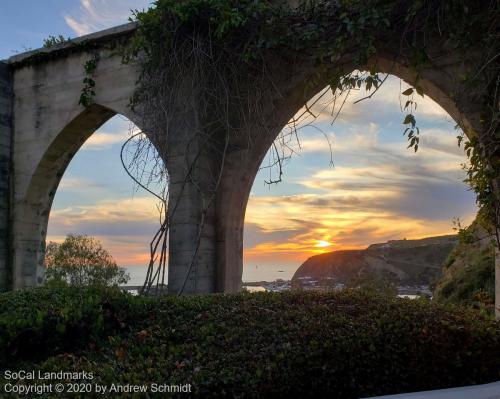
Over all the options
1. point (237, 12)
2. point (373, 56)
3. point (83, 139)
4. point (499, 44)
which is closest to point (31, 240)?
point (83, 139)

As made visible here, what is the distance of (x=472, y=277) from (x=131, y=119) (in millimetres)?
3884

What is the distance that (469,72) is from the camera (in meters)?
4.27

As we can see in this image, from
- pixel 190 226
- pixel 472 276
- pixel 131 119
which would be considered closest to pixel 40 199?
pixel 131 119

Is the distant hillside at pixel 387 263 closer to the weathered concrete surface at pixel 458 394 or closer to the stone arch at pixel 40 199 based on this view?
the stone arch at pixel 40 199

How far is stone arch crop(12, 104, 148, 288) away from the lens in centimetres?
676

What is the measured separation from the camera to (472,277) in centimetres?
527

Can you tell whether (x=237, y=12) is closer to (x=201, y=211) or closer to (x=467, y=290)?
A: (x=201, y=211)

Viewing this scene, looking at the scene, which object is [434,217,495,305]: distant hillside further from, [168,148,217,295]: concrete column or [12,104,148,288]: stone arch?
[12,104,148,288]: stone arch

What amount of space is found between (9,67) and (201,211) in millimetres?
3875

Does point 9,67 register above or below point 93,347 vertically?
above

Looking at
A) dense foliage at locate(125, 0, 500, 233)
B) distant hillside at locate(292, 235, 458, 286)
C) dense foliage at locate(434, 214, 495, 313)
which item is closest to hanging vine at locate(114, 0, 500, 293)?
dense foliage at locate(125, 0, 500, 233)

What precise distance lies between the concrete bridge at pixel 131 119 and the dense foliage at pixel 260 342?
5.41 ft

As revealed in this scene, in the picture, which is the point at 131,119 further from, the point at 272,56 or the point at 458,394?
the point at 458,394

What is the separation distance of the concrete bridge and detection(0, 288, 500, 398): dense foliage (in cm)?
165
